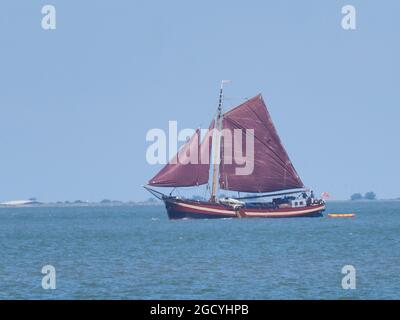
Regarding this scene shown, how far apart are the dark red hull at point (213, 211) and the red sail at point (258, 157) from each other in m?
5.38

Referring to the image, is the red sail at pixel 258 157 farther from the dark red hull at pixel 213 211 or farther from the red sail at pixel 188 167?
the dark red hull at pixel 213 211

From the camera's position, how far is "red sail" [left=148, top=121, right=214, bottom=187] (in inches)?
5276

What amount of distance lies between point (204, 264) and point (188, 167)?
6381 centimetres

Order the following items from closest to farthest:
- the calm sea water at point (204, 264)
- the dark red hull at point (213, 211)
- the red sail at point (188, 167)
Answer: the calm sea water at point (204, 264) → the red sail at point (188, 167) → the dark red hull at point (213, 211)

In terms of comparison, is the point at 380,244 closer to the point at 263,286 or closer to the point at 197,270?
the point at 197,270

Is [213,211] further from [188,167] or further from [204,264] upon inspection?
[204,264]

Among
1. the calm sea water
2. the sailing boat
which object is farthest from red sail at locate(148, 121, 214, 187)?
the calm sea water

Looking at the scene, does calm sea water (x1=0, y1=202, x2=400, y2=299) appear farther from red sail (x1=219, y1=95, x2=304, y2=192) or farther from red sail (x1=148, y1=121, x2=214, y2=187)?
red sail (x1=219, y1=95, x2=304, y2=192)

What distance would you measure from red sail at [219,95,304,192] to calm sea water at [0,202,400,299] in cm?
2277

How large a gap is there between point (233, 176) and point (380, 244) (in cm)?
4989

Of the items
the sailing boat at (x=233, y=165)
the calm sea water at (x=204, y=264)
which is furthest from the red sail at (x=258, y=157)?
the calm sea water at (x=204, y=264)

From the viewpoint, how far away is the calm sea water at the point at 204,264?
55.9 metres

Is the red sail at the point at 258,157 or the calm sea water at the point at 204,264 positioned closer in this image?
the calm sea water at the point at 204,264
